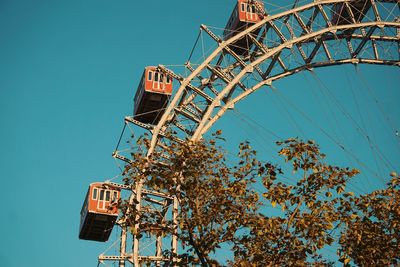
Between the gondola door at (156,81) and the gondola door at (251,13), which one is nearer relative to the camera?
the gondola door at (251,13)

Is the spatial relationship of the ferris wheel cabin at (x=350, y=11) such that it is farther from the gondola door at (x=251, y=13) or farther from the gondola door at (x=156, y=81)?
the gondola door at (x=156, y=81)

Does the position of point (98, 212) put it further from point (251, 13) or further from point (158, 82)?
point (251, 13)

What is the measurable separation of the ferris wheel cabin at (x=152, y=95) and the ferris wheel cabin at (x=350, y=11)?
36.3 ft

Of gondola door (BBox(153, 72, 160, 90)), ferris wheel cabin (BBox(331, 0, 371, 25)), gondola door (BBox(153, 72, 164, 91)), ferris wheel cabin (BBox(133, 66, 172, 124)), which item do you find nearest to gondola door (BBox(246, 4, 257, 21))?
ferris wheel cabin (BBox(331, 0, 371, 25))

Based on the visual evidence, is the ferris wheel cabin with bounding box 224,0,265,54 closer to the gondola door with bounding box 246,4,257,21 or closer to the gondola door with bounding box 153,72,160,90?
the gondola door with bounding box 246,4,257,21

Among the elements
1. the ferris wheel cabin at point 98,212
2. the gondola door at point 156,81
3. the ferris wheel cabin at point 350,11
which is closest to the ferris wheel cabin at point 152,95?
the gondola door at point 156,81

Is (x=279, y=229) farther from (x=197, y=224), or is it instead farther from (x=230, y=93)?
(x=230, y=93)

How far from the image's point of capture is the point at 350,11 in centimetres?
4778

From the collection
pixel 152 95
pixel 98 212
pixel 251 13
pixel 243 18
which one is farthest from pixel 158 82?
pixel 98 212

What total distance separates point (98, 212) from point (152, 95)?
8.18 m

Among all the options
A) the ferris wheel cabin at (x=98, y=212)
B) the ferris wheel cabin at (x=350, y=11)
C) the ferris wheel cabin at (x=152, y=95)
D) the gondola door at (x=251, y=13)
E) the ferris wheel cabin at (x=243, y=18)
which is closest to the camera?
the ferris wheel cabin at (x=243, y=18)

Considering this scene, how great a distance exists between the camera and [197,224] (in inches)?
1092

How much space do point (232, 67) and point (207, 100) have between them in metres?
2.76

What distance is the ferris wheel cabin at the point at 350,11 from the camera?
48.5 meters
